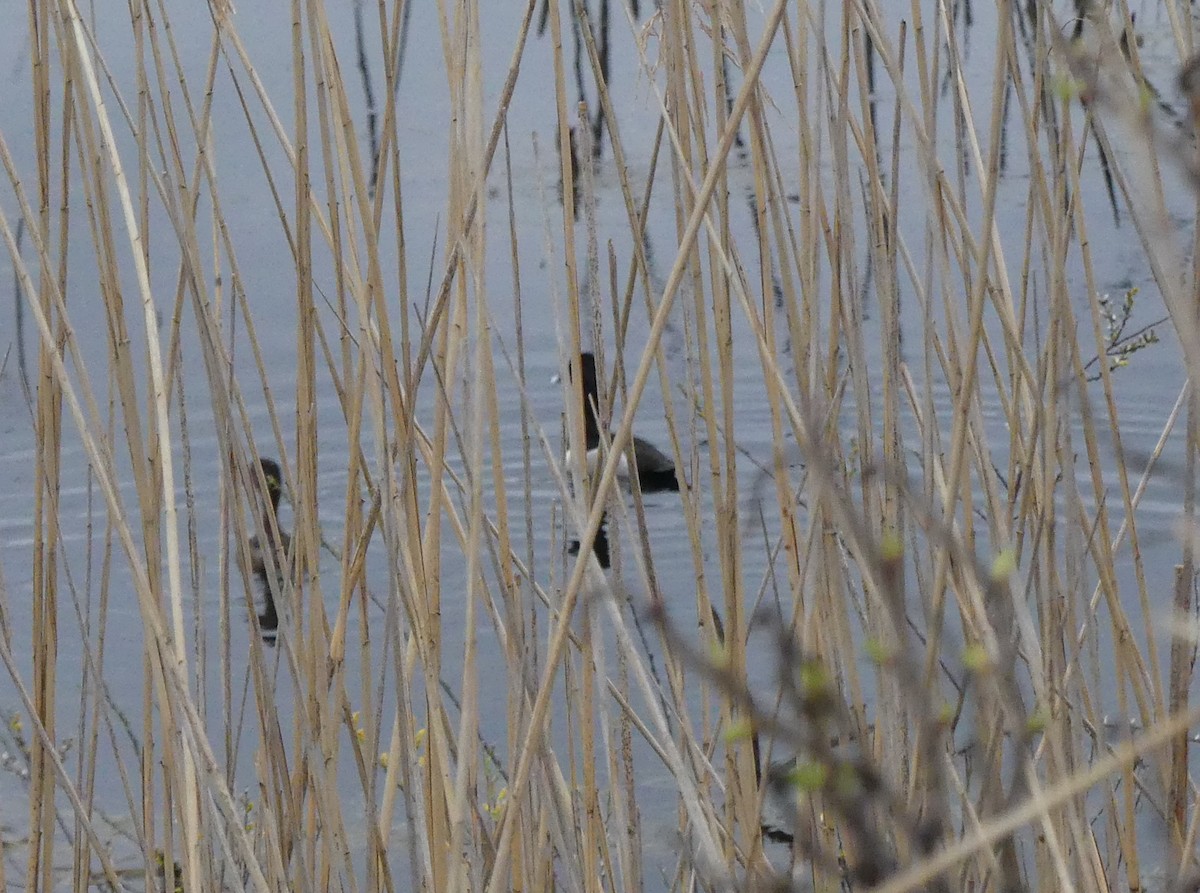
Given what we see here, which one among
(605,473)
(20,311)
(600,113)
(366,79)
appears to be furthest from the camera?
(366,79)

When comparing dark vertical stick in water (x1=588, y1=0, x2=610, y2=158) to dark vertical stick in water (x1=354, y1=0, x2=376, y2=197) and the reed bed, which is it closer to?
dark vertical stick in water (x1=354, y1=0, x2=376, y2=197)

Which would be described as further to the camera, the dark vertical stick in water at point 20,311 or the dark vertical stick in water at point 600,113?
the dark vertical stick in water at point 600,113

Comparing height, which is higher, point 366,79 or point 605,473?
point 366,79

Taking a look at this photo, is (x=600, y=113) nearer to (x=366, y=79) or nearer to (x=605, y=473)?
(x=366, y=79)

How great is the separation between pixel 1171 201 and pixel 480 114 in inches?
206

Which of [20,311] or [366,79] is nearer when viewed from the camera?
[20,311]

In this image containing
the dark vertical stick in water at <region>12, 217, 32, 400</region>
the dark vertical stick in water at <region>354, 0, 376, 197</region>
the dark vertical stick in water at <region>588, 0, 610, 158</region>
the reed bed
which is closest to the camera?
the reed bed

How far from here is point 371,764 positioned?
1158 millimetres

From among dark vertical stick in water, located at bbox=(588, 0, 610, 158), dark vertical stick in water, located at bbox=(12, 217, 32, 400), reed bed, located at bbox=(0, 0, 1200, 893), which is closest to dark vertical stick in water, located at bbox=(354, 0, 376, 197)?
dark vertical stick in water, located at bbox=(588, 0, 610, 158)

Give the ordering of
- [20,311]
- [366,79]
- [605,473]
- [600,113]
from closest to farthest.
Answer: [605,473] < [20,311] < [600,113] < [366,79]

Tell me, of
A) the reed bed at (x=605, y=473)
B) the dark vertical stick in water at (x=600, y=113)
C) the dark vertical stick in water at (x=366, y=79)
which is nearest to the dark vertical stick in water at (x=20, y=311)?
the reed bed at (x=605, y=473)

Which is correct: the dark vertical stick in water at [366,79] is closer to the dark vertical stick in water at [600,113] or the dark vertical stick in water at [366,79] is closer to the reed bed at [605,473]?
the dark vertical stick in water at [600,113]

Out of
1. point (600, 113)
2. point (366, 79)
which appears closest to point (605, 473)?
point (600, 113)

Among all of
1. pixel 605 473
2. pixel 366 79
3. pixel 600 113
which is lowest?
pixel 605 473
